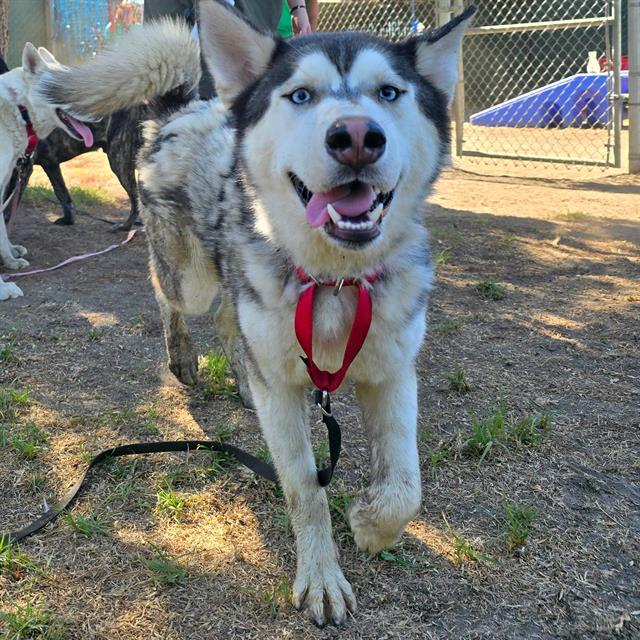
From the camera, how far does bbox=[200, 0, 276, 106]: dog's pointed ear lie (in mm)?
2301

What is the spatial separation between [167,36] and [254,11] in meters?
1.17

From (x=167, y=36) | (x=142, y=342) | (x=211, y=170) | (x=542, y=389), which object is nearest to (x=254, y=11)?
(x=167, y=36)

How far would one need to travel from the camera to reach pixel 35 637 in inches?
78.7

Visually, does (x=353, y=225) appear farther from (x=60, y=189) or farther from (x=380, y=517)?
(x=60, y=189)

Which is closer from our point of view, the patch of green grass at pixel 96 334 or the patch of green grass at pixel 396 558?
the patch of green grass at pixel 396 558

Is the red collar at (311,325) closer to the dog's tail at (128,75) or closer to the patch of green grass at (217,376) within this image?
the patch of green grass at (217,376)

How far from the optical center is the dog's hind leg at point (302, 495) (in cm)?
216

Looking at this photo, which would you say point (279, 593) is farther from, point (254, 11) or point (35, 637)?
point (254, 11)

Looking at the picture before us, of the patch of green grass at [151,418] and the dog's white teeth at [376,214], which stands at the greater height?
the dog's white teeth at [376,214]

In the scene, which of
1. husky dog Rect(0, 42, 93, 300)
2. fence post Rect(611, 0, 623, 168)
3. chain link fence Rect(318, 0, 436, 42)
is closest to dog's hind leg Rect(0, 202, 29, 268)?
husky dog Rect(0, 42, 93, 300)

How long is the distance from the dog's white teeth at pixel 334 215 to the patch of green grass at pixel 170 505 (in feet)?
3.94

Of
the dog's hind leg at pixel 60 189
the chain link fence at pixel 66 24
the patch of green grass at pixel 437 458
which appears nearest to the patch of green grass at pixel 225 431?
the patch of green grass at pixel 437 458

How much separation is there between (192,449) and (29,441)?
63 centimetres

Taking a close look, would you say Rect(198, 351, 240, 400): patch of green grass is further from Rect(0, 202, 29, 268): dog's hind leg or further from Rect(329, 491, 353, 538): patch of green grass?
Rect(0, 202, 29, 268): dog's hind leg
